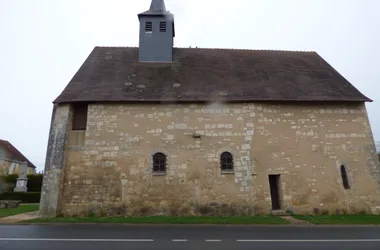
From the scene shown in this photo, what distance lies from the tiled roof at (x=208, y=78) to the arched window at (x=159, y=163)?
250 centimetres

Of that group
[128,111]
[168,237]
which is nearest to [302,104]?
[128,111]

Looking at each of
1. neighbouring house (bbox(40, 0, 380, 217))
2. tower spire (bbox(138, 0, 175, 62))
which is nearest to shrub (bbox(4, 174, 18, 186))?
neighbouring house (bbox(40, 0, 380, 217))

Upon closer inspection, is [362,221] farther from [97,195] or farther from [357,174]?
[97,195]

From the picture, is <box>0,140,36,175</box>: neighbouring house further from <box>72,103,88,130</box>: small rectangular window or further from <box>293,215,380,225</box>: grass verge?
<box>293,215,380,225</box>: grass verge

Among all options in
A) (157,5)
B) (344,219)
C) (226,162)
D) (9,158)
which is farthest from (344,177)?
(9,158)

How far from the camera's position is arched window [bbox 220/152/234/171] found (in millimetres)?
10758

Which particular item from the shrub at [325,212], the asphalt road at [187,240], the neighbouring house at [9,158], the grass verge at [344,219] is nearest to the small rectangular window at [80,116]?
the asphalt road at [187,240]

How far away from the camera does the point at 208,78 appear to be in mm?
12758

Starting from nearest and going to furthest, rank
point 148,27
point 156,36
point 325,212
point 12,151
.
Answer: point 325,212 < point 156,36 < point 148,27 < point 12,151

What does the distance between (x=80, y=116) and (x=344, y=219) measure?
11.8m

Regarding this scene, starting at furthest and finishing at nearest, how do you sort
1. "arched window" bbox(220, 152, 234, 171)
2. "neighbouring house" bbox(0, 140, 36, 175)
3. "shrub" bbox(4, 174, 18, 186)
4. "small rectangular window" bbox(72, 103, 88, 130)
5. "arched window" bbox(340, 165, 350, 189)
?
"neighbouring house" bbox(0, 140, 36, 175) → "shrub" bbox(4, 174, 18, 186) → "small rectangular window" bbox(72, 103, 88, 130) → "arched window" bbox(340, 165, 350, 189) → "arched window" bbox(220, 152, 234, 171)

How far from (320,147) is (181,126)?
253 inches

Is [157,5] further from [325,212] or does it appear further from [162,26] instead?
[325,212]

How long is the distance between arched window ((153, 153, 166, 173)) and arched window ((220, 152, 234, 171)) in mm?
2529
